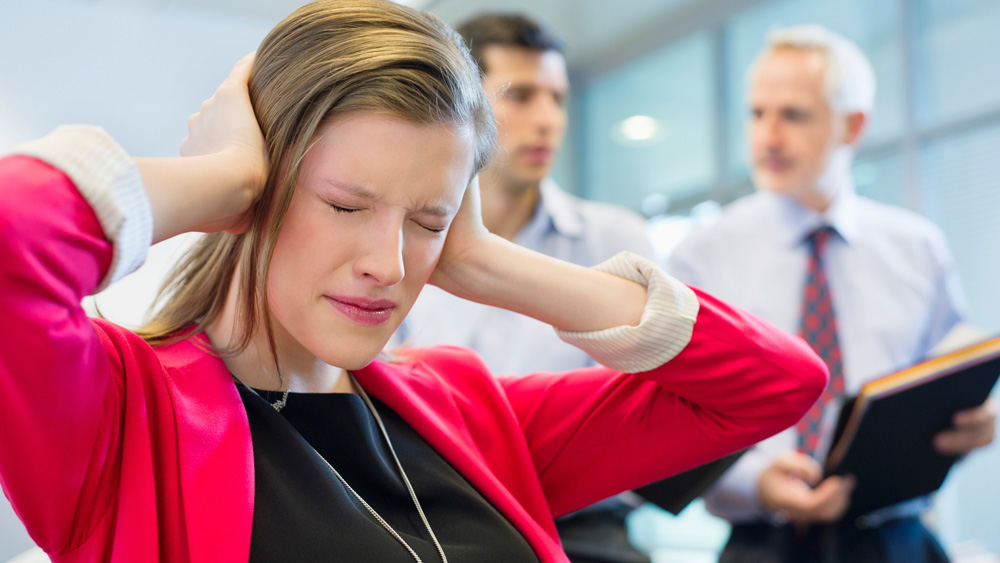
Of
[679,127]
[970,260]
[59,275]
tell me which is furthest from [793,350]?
[679,127]

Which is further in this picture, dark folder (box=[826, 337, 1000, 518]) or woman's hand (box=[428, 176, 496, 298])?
dark folder (box=[826, 337, 1000, 518])

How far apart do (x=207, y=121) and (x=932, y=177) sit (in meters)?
4.49

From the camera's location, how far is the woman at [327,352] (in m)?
0.78

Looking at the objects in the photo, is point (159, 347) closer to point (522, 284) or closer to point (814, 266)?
point (522, 284)

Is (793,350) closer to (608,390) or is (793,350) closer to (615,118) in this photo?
(608,390)

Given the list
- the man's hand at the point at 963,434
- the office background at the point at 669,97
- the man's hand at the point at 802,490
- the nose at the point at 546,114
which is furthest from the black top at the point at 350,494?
the nose at the point at 546,114

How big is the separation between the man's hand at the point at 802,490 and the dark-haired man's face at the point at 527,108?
1051 millimetres

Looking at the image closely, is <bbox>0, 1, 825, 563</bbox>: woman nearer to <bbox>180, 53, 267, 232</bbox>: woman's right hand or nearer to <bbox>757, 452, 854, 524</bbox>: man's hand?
<bbox>180, 53, 267, 232</bbox>: woman's right hand

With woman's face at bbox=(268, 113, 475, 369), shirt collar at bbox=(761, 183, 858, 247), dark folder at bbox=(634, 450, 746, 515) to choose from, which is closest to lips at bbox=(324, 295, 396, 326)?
woman's face at bbox=(268, 113, 475, 369)

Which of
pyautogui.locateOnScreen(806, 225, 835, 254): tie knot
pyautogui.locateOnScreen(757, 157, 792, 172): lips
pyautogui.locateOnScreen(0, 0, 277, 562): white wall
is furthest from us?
pyautogui.locateOnScreen(0, 0, 277, 562): white wall

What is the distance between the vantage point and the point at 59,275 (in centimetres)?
75

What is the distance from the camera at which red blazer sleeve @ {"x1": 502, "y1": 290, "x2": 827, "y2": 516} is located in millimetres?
1226

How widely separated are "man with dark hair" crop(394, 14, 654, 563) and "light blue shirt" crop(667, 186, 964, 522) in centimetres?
31

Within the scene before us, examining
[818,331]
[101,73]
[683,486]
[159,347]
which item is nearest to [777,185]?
[818,331]
